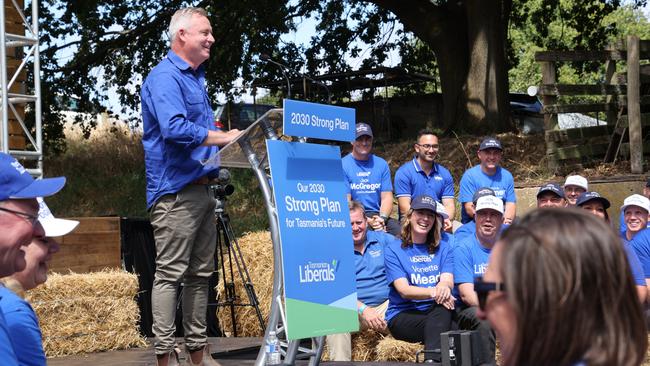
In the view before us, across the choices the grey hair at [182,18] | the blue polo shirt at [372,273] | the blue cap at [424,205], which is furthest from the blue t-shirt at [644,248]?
the grey hair at [182,18]

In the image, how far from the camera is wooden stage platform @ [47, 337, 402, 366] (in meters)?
6.43

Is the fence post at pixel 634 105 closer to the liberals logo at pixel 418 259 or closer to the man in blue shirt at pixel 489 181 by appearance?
the man in blue shirt at pixel 489 181

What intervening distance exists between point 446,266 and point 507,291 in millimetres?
5509

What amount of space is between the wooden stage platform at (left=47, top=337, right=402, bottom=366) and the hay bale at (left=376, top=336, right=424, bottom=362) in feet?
1.58

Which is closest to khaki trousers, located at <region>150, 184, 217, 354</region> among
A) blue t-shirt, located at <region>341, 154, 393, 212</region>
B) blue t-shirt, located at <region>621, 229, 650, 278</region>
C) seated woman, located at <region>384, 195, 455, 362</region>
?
seated woman, located at <region>384, 195, 455, 362</region>

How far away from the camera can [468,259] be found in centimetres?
678

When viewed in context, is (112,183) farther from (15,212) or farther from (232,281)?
(15,212)

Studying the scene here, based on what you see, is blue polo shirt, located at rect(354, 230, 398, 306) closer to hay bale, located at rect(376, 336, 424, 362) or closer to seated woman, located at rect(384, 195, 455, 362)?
seated woman, located at rect(384, 195, 455, 362)

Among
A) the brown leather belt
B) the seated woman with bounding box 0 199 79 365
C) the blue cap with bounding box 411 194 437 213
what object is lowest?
the seated woman with bounding box 0 199 79 365

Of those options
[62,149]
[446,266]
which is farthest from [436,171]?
[62,149]

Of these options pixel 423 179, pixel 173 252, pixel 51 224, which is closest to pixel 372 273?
pixel 423 179

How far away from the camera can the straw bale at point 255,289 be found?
942 cm

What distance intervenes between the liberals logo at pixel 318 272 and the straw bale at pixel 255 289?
14.8ft

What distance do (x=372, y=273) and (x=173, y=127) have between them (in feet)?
9.00
